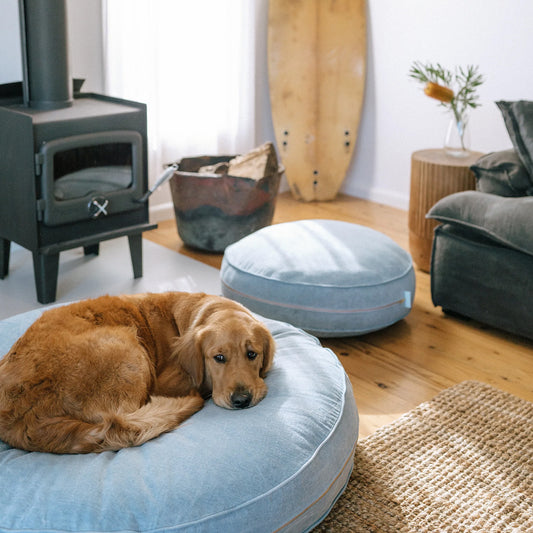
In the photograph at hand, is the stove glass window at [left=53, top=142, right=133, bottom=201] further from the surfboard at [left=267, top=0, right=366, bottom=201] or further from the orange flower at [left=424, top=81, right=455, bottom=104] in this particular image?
the surfboard at [left=267, top=0, right=366, bottom=201]

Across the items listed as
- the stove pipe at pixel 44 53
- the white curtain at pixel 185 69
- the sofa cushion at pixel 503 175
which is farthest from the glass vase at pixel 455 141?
the stove pipe at pixel 44 53

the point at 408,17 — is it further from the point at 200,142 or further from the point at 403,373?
the point at 403,373

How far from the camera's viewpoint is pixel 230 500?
1.47m

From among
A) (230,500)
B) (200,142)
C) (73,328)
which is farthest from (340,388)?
(200,142)

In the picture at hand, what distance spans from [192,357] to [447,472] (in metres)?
0.77

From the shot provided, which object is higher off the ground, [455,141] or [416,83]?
[416,83]

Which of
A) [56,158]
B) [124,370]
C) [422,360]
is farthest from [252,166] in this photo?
[124,370]

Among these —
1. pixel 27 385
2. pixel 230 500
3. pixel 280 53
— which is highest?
pixel 280 53

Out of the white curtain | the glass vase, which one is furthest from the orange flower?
the white curtain

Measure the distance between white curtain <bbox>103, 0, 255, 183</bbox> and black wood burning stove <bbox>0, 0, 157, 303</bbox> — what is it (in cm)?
65

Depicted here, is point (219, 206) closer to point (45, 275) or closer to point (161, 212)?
point (161, 212)

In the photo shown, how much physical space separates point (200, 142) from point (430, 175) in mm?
1454

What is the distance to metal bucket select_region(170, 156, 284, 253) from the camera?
3.53 metres

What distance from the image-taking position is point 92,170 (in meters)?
3.02
